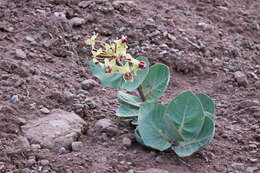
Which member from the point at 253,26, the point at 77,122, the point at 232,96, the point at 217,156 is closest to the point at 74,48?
the point at 77,122

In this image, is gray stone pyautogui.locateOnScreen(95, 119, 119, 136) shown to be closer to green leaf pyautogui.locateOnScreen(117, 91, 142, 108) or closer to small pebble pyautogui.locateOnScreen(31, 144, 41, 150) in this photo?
green leaf pyautogui.locateOnScreen(117, 91, 142, 108)

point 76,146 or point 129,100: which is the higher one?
point 129,100

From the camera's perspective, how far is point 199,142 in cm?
211

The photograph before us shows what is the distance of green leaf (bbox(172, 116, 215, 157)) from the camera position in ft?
6.84

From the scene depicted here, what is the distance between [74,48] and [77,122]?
104 centimetres

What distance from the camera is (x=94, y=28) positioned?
3.54m

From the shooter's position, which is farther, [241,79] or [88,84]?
[241,79]

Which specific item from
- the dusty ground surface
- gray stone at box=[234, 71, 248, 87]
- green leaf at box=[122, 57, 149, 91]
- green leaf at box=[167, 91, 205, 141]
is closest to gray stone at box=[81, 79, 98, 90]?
the dusty ground surface

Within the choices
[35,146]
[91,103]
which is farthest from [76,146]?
[91,103]

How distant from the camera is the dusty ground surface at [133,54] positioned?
2.13m

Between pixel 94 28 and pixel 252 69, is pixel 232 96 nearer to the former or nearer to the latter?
pixel 252 69

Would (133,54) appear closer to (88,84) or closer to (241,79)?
(88,84)

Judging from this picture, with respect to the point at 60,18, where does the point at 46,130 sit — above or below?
below

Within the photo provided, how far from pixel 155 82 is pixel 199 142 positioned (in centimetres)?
45
